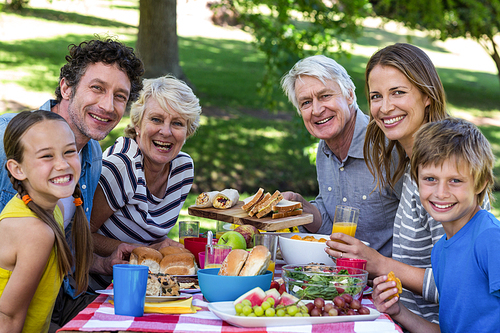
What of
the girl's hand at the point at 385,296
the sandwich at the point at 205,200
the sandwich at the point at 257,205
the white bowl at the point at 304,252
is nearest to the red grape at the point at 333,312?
the girl's hand at the point at 385,296

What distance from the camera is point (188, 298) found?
205 centimetres

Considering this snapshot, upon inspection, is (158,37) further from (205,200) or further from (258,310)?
(258,310)

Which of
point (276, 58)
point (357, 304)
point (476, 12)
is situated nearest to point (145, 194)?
point (357, 304)

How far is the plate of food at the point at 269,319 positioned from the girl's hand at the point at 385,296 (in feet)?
0.37

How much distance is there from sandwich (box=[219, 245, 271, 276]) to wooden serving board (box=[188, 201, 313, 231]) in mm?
611

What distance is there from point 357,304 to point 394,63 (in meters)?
1.36

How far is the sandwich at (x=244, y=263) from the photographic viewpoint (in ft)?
6.89

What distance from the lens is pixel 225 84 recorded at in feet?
52.9

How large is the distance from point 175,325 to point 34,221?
76 cm

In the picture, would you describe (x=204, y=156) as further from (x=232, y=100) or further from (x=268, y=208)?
(x=268, y=208)

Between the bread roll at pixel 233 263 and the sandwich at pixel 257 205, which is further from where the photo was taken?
the sandwich at pixel 257 205

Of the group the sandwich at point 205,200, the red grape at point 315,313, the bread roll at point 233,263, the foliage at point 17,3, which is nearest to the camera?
the red grape at point 315,313

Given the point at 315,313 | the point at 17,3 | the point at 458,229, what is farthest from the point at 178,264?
the point at 17,3

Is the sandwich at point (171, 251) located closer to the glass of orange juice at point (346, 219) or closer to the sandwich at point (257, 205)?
the sandwich at point (257, 205)
